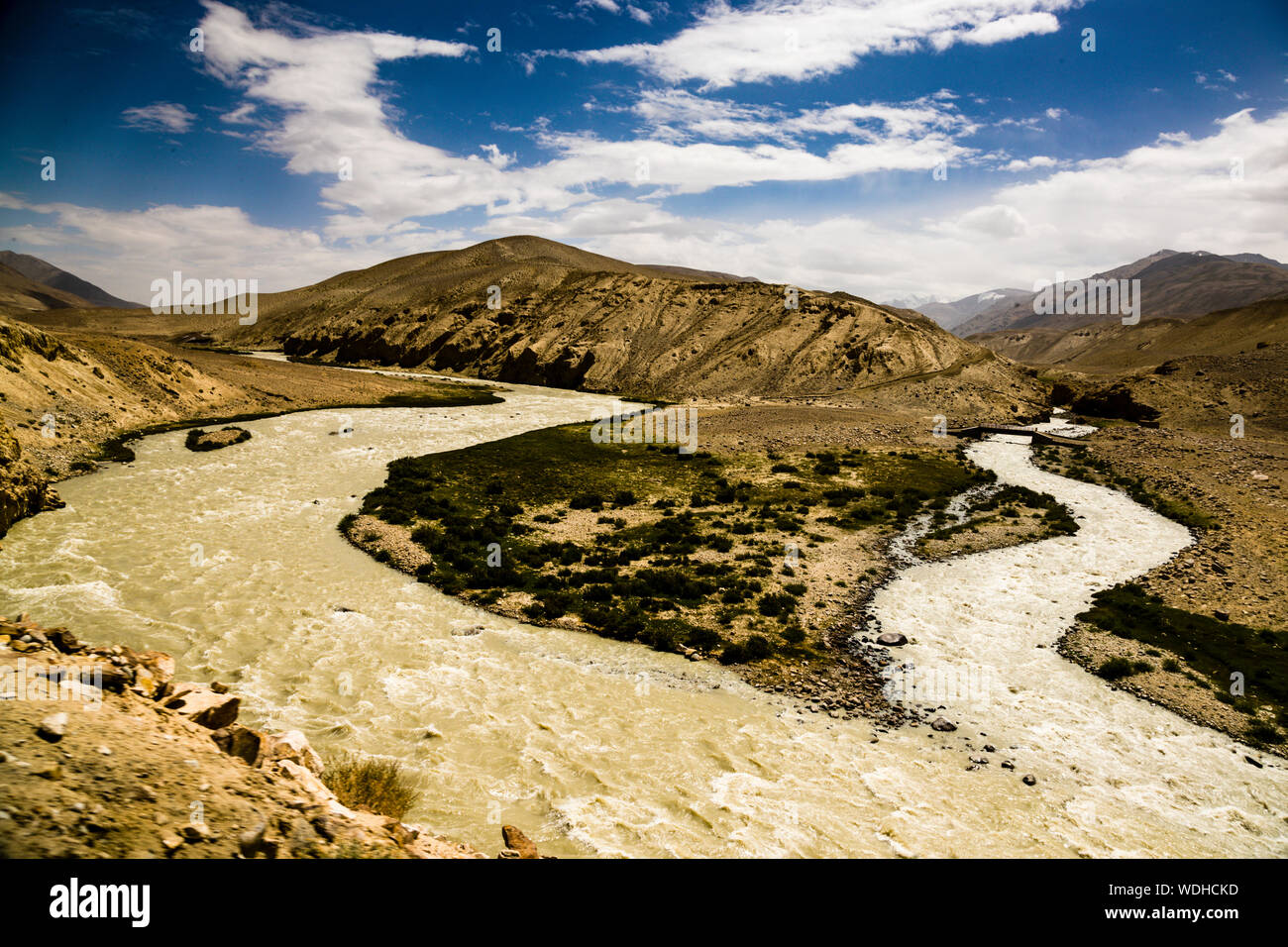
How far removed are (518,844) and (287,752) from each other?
3.83 meters

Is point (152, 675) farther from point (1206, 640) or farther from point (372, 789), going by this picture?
point (1206, 640)

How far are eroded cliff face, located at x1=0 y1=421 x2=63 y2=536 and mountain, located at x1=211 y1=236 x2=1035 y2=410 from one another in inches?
2359

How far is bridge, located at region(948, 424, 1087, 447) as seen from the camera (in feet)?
162

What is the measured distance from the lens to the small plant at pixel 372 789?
369 inches

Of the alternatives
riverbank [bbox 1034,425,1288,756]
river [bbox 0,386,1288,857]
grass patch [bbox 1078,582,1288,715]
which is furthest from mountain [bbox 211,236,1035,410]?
river [bbox 0,386,1288,857]

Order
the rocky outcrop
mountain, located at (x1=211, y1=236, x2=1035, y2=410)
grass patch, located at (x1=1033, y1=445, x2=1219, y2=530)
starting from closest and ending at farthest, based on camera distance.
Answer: grass patch, located at (x1=1033, y1=445, x2=1219, y2=530) < the rocky outcrop < mountain, located at (x1=211, y1=236, x2=1035, y2=410)

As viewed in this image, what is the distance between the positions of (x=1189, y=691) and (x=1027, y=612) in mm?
5039

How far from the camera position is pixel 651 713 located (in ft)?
48.8

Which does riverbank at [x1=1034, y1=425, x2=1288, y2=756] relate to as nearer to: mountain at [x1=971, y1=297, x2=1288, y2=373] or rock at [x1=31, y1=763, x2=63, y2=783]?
rock at [x1=31, y1=763, x2=63, y2=783]

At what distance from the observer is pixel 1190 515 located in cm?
3045

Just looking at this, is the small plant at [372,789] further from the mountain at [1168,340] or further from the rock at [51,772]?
the mountain at [1168,340]

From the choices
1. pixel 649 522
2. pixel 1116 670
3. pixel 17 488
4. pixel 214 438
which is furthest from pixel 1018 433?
pixel 17 488
